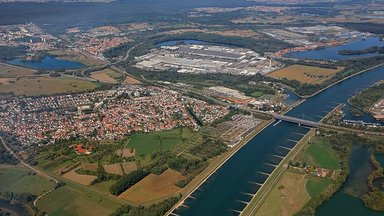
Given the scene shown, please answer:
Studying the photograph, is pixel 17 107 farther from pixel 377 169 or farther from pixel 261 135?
pixel 377 169

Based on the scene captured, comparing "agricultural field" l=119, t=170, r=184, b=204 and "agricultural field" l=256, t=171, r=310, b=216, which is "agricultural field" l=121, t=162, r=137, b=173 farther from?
"agricultural field" l=256, t=171, r=310, b=216

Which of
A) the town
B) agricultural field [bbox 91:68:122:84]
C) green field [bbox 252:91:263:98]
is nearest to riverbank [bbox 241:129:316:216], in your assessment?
the town

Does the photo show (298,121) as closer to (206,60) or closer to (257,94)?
(257,94)

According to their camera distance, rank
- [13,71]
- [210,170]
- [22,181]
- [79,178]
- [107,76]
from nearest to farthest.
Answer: [22,181]
[79,178]
[210,170]
[107,76]
[13,71]

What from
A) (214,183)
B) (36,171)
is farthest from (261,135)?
(36,171)

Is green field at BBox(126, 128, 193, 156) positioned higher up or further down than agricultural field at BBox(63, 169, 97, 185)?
higher up

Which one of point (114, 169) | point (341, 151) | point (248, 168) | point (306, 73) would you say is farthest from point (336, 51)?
point (114, 169)
